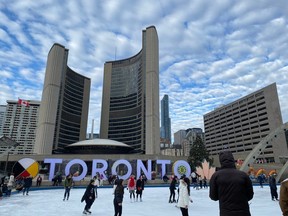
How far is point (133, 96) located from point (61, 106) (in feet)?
130

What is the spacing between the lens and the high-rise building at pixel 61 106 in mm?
87000

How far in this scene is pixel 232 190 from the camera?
302 cm

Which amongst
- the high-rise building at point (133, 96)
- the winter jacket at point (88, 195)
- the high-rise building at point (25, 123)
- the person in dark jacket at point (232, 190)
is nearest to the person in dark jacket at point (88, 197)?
the winter jacket at point (88, 195)

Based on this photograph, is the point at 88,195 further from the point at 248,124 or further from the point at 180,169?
the point at 248,124

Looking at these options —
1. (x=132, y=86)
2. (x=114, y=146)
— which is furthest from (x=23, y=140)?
(x=114, y=146)

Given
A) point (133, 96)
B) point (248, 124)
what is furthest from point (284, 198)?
point (248, 124)

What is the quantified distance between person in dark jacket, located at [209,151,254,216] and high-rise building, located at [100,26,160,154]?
82.7 metres

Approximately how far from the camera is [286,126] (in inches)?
1678

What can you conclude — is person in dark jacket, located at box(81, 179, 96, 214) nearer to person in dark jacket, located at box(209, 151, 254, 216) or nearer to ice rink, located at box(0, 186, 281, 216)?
ice rink, located at box(0, 186, 281, 216)

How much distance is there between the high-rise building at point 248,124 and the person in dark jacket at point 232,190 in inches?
3310

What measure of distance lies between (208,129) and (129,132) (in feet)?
196

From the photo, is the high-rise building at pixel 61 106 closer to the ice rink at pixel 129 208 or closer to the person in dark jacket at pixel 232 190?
the ice rink at pixel 129 208

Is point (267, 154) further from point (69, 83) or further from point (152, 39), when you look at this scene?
point (69, 83)

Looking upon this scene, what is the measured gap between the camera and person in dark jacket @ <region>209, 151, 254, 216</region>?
300cm
